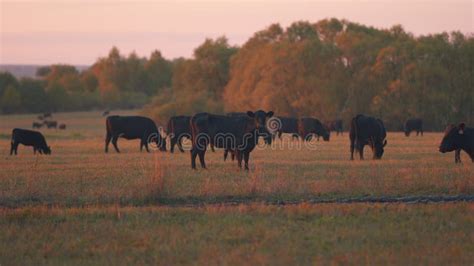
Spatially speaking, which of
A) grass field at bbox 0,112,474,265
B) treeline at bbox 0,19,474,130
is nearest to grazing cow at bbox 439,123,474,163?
grass field at bbox 0,112,474,265

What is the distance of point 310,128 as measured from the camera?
43.1 m

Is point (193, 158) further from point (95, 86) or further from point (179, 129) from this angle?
point (95, 86)

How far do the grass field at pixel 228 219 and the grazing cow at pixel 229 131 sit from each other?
5.27 feet

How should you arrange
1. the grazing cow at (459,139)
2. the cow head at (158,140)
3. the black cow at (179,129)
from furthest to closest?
the cow head at (158,140) → the black cow at (179,129) → the grazing cow at (459,139)

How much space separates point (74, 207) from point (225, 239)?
397cm

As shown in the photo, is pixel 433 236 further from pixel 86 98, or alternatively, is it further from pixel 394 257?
pixel 86 98

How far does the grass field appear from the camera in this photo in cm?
1002

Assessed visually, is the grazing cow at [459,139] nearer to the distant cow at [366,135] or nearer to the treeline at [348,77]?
the distant cow at [366,135]

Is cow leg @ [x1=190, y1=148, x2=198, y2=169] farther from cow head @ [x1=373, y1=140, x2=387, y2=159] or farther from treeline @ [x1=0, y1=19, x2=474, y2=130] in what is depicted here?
treeline @ [x1=0, y1=19, x2=474, y2=130]

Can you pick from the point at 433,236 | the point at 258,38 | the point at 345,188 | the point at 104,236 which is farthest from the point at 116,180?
the point at 258,38

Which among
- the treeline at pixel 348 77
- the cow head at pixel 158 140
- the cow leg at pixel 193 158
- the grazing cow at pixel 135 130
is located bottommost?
the cow leg at pixel 193 158

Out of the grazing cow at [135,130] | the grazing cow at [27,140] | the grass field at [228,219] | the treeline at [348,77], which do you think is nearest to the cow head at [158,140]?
the grazing cow at [135,130]

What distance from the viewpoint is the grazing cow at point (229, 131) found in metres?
20.9

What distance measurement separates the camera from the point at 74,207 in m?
13.8
